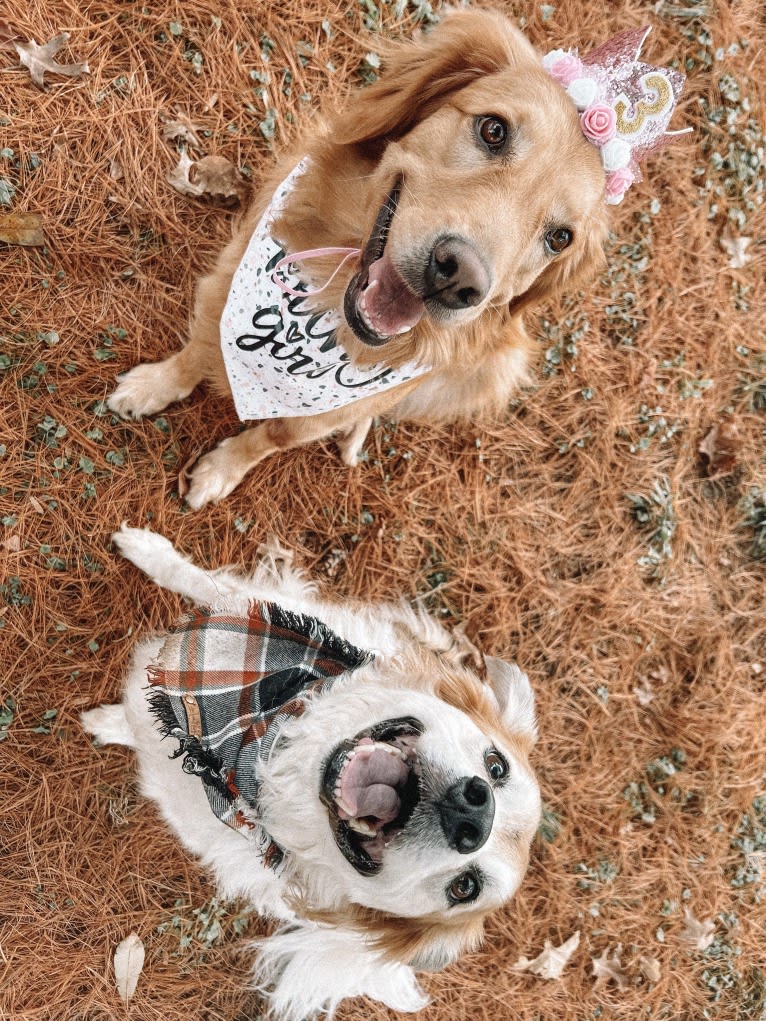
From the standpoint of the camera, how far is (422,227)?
1.92m

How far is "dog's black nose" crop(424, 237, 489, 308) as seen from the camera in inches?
75.0

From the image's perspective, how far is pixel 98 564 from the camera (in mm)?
3250

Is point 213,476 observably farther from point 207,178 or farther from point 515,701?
point 515,701

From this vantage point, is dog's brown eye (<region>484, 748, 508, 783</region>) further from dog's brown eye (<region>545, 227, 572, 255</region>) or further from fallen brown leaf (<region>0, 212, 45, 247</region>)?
fallen brown leaf (<region>0, 212, 45, 247</region>)

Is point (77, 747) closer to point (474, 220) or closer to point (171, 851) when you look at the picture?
point (171, 851)

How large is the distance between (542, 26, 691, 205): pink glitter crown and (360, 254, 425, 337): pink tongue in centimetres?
73

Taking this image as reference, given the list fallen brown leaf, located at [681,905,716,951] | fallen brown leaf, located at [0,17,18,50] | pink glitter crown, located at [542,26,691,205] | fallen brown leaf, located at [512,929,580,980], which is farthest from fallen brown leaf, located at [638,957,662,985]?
fallen brown leaf, located at [0,17,18,50]

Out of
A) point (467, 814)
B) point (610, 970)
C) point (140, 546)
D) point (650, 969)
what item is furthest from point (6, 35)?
point (650, 969)

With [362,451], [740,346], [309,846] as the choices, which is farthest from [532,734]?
[740,346]

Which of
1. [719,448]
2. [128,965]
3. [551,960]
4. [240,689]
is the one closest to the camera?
[240,689]

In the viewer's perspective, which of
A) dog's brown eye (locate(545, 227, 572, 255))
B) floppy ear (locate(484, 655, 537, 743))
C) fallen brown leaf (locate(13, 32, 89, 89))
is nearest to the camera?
dog's brown eye (locate(545, 227, 572, 255))

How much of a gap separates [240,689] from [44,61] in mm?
2918

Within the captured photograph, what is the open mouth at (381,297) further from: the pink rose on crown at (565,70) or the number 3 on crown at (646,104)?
the number 3 on crown at (646,104)

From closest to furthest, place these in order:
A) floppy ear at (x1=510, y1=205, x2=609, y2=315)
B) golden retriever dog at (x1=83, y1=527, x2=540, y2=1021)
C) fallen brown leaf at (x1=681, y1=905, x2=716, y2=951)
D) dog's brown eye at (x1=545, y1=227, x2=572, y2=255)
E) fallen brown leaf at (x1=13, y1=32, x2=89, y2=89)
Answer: golden retriever dog at (x1=83, y1=527, x2=540, y2=1021) → dog's brown eye at (x1=545, y1=227, x2=572, y2=255) → floppy ear at (x1=510, y1=205, x2=609, y2=315) → fallen brown leaf at (x1=13, y1=32, x2=89, y2=89) → fallen brown leaf at (x1=681, y1=905, x2=716, y2=951)
